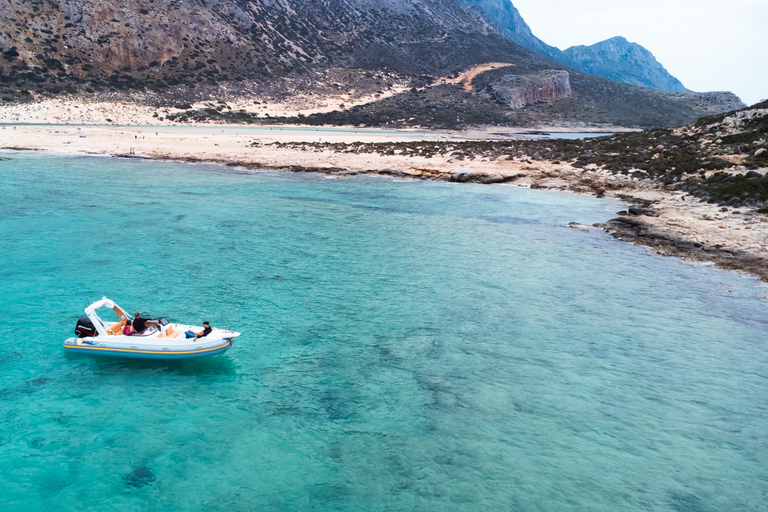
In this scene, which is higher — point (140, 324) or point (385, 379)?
point (140, 324)

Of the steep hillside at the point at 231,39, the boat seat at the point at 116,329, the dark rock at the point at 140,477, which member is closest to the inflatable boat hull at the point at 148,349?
the boat seat at the point at 116,329

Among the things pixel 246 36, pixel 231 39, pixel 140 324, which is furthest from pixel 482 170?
pixel 246 36

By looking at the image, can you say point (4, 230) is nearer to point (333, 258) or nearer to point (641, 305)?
point (333, 258)

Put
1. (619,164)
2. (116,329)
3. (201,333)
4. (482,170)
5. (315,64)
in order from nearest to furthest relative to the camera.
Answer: (201,333) → (116,329) → (619,164) → (482,170) → (315,64)

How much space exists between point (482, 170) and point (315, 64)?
10286 centimetres

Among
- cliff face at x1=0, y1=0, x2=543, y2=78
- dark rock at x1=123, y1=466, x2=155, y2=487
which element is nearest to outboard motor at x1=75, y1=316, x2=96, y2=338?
dark rock at x1=123, y1=466, x2=155, y2=487

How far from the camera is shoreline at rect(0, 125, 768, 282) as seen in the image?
25.4 metres

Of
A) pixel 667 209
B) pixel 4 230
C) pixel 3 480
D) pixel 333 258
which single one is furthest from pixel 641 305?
pixel 4 230

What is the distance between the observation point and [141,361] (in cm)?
1438

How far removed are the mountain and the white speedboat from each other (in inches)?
3337

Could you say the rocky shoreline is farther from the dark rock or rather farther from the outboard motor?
the outboard motor

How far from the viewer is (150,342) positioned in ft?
45.1

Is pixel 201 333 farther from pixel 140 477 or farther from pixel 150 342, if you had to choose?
pixel 140 477

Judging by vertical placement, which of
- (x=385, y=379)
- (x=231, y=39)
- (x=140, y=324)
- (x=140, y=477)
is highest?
(x=231, y=39)
